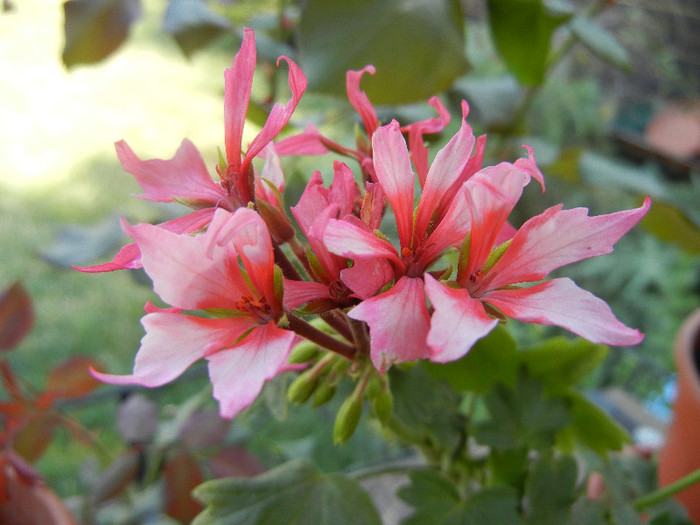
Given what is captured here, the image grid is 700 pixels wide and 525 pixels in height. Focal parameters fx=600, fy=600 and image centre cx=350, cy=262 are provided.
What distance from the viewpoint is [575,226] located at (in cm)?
25

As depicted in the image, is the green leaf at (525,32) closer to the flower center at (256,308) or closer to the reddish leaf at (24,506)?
the flower center at (256,308)

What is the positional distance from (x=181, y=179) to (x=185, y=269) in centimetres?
8

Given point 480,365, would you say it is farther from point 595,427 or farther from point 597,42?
point 597,42

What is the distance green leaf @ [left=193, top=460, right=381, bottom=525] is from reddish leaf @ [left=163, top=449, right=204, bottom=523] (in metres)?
0.19

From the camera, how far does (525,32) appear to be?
60cm

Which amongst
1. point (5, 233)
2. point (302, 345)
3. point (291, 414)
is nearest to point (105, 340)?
point (5, 233)

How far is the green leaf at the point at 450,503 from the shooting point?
0.41 m

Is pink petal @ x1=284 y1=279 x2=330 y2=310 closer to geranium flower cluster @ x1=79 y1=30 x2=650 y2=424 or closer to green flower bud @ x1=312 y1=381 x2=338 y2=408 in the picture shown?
geranium flower cluster @ x1=79 y1=30 x2=650 y2=424

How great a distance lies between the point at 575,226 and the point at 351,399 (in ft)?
0.55

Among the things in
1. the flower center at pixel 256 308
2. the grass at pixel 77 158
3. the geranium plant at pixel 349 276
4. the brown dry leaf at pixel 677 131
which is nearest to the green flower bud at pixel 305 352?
the geranium plant at pixel 349 276

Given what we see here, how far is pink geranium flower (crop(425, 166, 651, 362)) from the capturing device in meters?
0.22

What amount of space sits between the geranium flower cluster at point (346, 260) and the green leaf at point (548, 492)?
0.67ft

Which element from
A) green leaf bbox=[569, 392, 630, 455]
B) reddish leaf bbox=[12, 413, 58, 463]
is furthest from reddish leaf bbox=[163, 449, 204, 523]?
green leaf bbox=[569, 392, 630, 455]

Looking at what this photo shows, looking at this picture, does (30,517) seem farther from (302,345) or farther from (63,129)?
(63,129)
